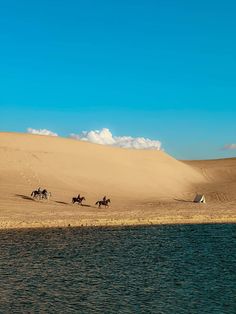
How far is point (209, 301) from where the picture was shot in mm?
15828

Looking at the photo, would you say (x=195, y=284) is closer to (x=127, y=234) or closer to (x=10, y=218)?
(x=127, y=234)

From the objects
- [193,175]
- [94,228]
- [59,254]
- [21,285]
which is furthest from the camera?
[193,175]

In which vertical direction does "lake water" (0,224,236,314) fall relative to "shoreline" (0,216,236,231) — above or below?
below

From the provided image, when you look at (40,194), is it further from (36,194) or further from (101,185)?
(101,185)

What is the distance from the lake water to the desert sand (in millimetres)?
8910

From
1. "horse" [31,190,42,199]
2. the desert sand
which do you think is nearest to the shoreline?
the desert sand

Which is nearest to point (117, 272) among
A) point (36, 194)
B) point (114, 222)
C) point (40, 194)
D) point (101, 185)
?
point (114, 222)

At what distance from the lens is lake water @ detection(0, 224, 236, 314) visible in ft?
51.1

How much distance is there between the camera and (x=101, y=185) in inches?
2569

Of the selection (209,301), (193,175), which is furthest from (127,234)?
(193,175)

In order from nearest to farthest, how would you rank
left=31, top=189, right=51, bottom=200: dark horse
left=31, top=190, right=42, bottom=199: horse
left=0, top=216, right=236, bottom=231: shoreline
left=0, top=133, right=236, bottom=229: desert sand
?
1. left=0, top=216, right=236, bottom=231: shoreline
2. left=0, top=133, right=236, bottom=229: desert sand
3. left=31, top=189, right=51, bottom=200: dark horse
4. left=31, top=190, right=42, bottom=199: horse

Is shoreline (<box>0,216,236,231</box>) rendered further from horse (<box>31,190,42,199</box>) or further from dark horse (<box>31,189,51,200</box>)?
horse (<box>31,190,42,199</box>)

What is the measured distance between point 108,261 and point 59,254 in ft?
9.85

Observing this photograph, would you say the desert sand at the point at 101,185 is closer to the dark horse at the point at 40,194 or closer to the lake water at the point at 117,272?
the dark horse at the point at 40,194
